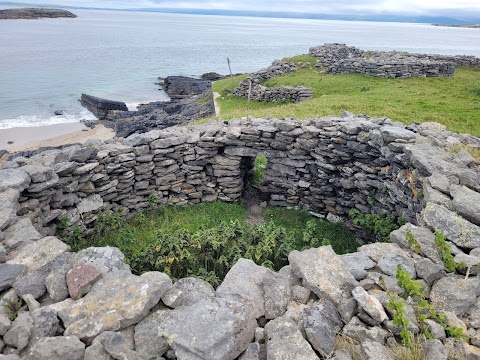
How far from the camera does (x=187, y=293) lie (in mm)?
5477

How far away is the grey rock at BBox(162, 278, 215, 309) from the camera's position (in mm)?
5156

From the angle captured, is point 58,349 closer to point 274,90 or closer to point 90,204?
point 90,204

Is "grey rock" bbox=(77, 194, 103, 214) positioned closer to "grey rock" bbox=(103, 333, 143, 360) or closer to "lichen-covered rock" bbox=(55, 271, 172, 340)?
"lichen-covered rock" bbox=(55, 271, 172, 340)

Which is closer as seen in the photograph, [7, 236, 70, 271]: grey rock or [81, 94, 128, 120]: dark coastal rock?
[7, 236, 70, 271]: grey rock

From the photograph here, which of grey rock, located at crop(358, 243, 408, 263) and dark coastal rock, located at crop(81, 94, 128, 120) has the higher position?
grey rock, located at crop(358, 243, 408, 263)

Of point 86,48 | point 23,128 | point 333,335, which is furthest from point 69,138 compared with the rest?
point 86,48

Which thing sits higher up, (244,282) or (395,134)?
(395,134)

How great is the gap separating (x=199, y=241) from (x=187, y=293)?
2.62m

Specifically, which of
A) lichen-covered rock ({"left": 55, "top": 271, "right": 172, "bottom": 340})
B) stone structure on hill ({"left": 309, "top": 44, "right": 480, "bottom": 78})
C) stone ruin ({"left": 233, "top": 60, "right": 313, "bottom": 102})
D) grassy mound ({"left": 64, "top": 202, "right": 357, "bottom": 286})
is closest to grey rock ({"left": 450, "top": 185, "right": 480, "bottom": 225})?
grassy mound ({"left": 64, "top": 202, "right": 357, "bottom": 286})

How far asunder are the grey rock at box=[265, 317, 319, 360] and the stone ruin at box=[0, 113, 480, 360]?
0.02m

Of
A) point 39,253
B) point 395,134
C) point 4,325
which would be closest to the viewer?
point 4,325

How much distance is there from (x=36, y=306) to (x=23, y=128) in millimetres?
33258

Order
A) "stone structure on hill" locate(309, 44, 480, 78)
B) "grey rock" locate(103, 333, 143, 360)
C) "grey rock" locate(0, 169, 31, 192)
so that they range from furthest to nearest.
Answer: "stone structure on hill" locate(309, 44, 480, 78) < "grey rock" locate(0, 169, 31, 192) < "grey rock" locate(103, 333, 143, 360)

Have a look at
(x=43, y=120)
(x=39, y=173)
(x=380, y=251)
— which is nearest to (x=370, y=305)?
(x=380, y=251)
